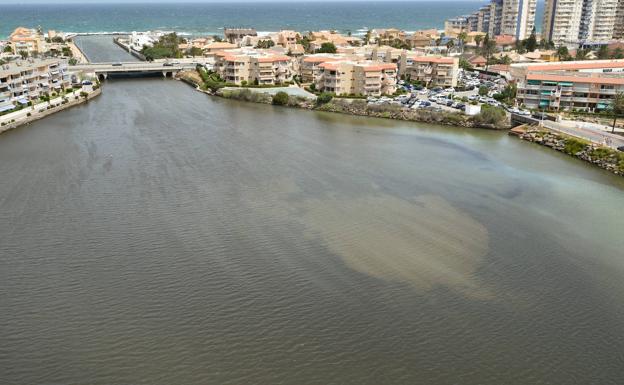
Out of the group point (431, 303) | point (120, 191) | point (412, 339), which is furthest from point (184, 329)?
point (120, 191)

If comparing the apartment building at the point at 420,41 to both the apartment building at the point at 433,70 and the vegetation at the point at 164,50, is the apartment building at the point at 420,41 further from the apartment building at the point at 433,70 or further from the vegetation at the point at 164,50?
the vegetation at the point at 164,50

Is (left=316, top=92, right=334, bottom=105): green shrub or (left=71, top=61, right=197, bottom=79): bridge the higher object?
(left=71, top=61, right=197, bottom=79): bridge

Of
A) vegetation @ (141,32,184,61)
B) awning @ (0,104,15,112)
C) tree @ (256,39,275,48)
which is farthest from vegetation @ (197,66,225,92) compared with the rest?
tree @ (256,39,275,48)

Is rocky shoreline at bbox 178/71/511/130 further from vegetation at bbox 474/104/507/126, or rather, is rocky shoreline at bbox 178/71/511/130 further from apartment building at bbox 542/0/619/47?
apartment building at bbox 542/0/619/47

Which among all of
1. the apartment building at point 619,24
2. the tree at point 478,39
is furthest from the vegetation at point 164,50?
the apartment building at point 619,24

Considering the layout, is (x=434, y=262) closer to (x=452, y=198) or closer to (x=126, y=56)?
(x=452, y=198)

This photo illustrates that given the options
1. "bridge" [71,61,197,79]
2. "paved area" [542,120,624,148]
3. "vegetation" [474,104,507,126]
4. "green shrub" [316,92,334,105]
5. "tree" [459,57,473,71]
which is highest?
"tree" [459,57,473,71]
